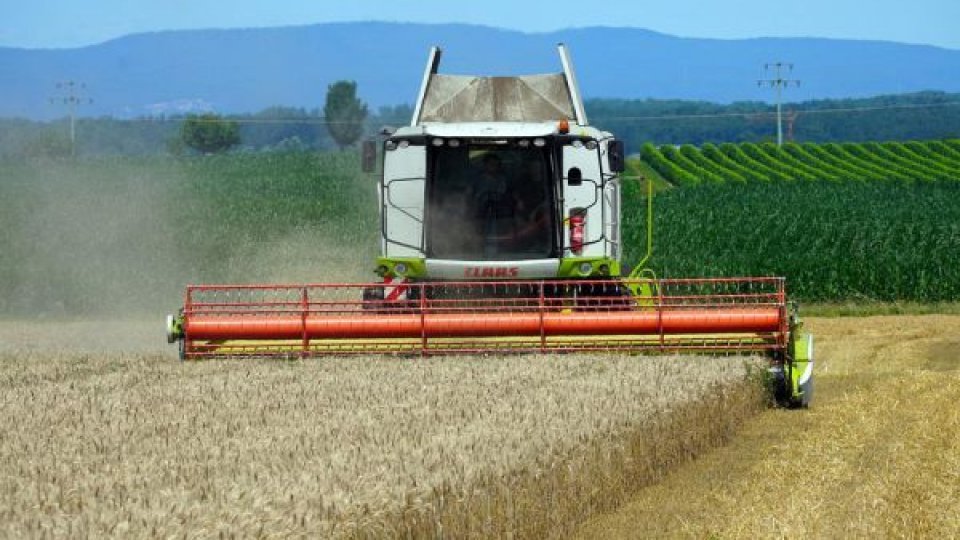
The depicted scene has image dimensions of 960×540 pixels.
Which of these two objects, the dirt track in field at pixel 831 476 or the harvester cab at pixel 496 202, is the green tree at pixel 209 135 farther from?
the dirt track in field at pixel 831 476

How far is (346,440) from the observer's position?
748 centimetres

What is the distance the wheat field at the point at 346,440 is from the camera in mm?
5727

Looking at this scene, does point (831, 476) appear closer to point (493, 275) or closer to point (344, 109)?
point (493, 275)

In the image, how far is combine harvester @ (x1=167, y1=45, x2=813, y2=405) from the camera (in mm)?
11852

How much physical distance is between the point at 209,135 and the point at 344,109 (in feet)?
64.1

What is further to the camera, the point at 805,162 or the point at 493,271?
the point at 805,162

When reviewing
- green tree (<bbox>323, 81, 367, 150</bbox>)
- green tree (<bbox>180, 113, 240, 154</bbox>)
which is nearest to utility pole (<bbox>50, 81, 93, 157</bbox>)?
green tree (<bbox>180, 113, 240, 154</bbox>)

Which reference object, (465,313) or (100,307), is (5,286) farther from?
(465,313)

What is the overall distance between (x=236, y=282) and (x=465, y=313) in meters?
12.5

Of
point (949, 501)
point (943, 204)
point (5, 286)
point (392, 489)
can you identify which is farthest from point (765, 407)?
point (943, 204)

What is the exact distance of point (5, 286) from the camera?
24656 mm

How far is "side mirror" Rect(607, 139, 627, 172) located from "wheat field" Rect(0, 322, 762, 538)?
6.65ft

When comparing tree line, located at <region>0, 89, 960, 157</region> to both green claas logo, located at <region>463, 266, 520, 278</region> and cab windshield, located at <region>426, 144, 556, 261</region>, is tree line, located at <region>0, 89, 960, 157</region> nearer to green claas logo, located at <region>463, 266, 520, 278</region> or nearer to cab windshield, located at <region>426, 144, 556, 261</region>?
cab windshield, located at <region>426, 144, 556, 261</region>

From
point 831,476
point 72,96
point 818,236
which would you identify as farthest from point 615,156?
point 72,96
